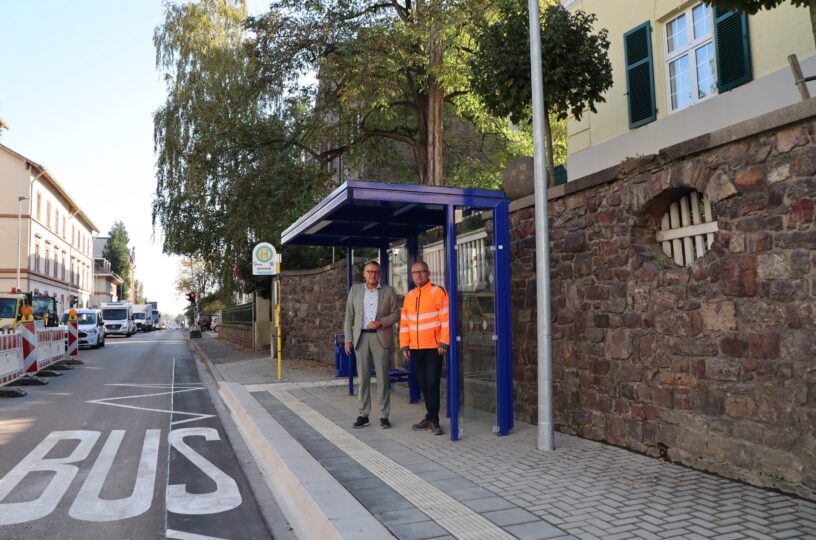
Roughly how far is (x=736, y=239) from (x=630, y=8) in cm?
752

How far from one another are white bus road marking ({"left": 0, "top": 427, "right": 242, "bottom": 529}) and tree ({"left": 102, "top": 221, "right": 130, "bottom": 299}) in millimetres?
110020

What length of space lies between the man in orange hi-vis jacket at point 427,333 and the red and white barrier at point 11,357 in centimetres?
919

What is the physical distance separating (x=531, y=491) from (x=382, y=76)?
10.6 meters

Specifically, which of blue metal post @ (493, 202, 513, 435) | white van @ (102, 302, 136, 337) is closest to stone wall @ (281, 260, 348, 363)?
blue metal post @ (493, 202, 513, 435)

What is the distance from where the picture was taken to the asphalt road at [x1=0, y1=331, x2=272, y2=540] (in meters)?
4.36

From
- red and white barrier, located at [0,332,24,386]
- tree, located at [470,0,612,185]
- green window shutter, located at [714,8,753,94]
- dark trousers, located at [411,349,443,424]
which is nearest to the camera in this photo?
dark trousers, located at [411,349,443,424]

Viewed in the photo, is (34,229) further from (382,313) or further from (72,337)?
(382,313)

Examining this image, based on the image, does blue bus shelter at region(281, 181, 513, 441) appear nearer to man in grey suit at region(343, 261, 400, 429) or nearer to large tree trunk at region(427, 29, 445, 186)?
man in grey suit at region(343, 261, 400, 429)

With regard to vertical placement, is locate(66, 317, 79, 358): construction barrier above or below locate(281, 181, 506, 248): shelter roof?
below

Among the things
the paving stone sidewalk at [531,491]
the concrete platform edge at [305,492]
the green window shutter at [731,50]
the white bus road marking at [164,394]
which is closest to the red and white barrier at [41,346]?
the white bus road marking at [164,394]

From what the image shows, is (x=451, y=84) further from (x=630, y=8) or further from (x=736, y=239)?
(x=736, y=239)

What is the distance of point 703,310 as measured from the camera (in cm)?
486

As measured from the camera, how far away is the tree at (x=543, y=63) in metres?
8.45

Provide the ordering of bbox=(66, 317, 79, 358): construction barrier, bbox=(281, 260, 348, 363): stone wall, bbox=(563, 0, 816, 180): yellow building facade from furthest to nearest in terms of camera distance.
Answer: bbox=(66, 317, 79, 358): construction barrier → bbox=(281, 260, 348, 363): stone wall → bbox=(563, 0, 816, 180): yellow building facade
